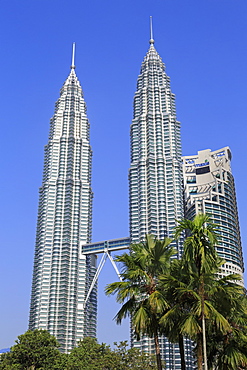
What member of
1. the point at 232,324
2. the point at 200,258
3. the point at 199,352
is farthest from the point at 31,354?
the point at 200,258

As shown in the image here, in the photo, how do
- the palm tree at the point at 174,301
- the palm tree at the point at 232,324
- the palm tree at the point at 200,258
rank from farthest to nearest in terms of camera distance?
the palm tree at the point at 232,324 < the palm tree at the point at 174,301 < the palm tree at the point at 200,258

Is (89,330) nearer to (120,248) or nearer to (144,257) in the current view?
(120,248)

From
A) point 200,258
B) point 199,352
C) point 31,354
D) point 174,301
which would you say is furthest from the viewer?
point 31,354

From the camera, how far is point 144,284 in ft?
89.5

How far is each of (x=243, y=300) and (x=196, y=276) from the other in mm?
6459

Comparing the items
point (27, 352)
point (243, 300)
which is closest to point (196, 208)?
point (27, 352)

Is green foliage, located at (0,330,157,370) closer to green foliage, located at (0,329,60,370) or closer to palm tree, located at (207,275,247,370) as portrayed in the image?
green foliage, located at (0,329,60,370)

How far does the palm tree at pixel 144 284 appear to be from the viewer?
26.3 m

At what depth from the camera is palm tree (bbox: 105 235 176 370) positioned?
26.3 metres

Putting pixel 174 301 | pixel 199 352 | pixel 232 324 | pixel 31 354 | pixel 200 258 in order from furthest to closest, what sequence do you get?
pixel 31 354
pixel 232 324
pixel 174 301
pixel 200 258
pixel 199 352

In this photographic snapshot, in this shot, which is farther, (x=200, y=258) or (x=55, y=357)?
(x=55, y=357)

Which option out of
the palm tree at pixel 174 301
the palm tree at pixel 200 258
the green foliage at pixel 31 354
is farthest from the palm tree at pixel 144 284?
the green foliage at pixel 31 354

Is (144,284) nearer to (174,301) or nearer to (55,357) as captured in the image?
(174,301)

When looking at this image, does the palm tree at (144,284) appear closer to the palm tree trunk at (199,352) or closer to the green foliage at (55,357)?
the palm tree trunk at (199,352)
